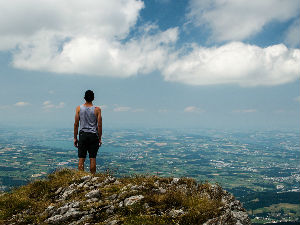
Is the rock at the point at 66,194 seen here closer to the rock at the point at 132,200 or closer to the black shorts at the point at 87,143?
the black shorts at the point at 87,143

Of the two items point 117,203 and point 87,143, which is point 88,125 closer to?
point 87,143

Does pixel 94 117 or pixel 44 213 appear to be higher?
pixel 94 117

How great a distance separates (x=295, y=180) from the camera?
6309 inches

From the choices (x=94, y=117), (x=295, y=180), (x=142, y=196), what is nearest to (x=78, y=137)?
(x=94, y=117)

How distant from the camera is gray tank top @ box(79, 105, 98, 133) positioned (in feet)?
33.6

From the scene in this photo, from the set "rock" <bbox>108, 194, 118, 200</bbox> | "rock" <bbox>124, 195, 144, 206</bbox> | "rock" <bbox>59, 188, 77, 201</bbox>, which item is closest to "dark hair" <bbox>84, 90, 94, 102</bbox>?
"rock" <bbox>59, 188, 77, 201</bbox>

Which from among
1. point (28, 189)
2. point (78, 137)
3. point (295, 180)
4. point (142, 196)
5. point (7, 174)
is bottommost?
point (295, 180)

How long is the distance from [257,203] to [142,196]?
395 feet

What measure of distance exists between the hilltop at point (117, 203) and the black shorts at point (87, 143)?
1.05 m

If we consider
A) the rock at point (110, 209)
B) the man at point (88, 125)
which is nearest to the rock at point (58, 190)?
the man at point (88, 125)

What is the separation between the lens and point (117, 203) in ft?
23.7

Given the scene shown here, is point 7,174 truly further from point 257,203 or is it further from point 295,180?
point 295,180

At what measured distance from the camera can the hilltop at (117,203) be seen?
6.09 metres

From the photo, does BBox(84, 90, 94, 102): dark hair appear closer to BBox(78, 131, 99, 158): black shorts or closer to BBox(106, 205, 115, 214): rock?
BBox(78, 131, 99, 158): black shorts
